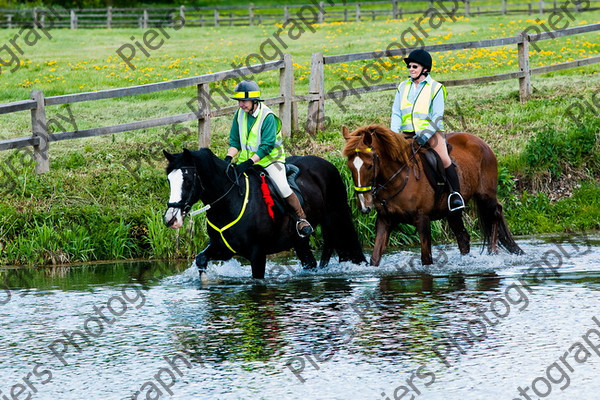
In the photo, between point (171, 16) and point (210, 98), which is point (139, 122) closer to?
point (210, 98)

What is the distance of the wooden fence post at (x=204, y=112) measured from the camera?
15.7 metres

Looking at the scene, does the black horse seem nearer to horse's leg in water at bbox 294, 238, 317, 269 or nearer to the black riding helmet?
horse's leg in water at bbox 294, 238, 317, 269

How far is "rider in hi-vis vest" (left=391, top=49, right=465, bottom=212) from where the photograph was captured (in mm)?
11445

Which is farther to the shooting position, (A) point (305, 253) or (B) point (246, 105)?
(A) point (305, 253)

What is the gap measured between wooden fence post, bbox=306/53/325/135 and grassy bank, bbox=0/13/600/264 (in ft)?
0.94

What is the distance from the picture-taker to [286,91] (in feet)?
56.7

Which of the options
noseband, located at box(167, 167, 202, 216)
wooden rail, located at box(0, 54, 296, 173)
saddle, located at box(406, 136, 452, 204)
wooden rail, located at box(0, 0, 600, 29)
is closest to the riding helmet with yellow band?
noseband, located at box(167, 167, 202, 216)

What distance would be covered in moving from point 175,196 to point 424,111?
337cm

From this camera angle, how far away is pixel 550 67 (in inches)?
832

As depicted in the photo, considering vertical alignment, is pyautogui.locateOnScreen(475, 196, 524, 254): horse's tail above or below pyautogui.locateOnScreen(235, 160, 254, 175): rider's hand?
below

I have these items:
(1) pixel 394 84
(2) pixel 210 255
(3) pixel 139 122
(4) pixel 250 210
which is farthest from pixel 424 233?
(1) pixel 394 84

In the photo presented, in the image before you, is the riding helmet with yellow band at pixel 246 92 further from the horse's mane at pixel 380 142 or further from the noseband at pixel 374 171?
the noseband at pixel 374 171

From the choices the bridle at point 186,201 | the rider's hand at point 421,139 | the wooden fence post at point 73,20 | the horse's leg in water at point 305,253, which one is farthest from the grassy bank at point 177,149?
the wooden fence post at point 73,20

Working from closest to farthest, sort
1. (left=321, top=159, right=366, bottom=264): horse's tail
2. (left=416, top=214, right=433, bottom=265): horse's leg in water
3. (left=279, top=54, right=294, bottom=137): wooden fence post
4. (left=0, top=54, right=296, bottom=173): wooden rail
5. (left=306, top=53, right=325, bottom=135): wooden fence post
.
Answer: (left=416, top=214, right=433, bottom=265): horse's leg in water → (left=321, top=159, right=366, bottom=264): horse's tail → (left=0, top=54, right=296, bottom=173): wooden rail → (left=279, top=54, right=294, bottom=137): wooden fence post → (left=306, top=53, right=325, bottom=135): wooden fence post
